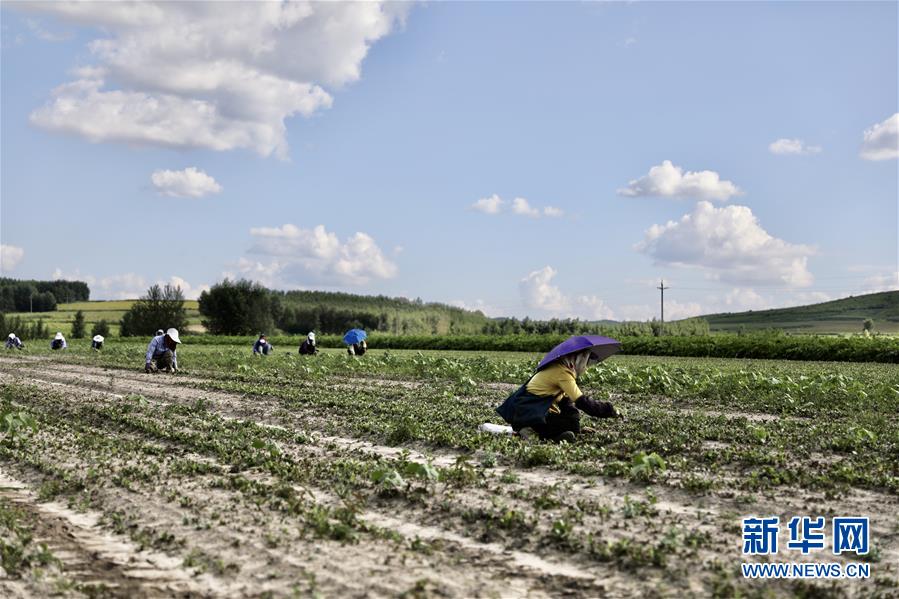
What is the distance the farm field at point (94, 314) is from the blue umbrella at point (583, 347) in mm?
105973

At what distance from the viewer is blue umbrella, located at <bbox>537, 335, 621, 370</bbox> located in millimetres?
10656

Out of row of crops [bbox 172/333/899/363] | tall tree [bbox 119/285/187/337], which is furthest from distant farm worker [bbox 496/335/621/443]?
tall tree [bbox 119/285/187/337]

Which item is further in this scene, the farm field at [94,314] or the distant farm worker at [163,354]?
the farm field at [94,314]

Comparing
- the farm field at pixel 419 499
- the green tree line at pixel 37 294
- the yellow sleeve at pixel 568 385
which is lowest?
the farm field at pixel 419 499

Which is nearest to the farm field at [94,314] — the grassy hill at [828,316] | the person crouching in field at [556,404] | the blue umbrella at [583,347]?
the grassy hill at [828,316]

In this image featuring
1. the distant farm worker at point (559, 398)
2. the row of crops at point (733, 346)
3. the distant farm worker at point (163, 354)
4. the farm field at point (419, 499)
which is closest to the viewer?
the farm field at point (419, 499)

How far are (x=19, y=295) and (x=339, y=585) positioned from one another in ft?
527

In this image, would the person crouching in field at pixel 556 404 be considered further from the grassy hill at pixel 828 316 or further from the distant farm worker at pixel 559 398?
the grassy hill at pixel 828 316

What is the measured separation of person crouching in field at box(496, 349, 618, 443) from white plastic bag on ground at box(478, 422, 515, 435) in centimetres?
41

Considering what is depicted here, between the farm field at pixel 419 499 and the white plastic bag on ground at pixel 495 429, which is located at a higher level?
the white plastic bag on ground at pixel 495 429

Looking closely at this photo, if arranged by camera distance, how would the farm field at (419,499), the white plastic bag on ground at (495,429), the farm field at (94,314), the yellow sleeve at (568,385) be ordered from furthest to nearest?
the farm field at (94,314), the white plastic bag on ground at (495,429), the yellow sleeve at (568,385), the farm field at (419,499)

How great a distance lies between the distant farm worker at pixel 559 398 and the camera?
1072 cm

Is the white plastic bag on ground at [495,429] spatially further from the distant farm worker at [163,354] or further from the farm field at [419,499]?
the distant farm worker at [163,354]

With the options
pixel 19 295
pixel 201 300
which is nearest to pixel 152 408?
pixel 201 300
